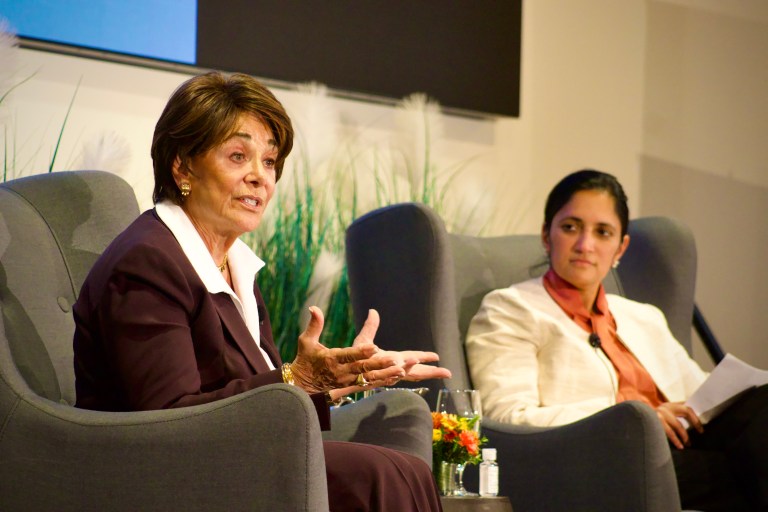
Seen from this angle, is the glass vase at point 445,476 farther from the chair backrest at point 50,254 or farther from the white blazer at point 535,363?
the chair backrest at point 50,254

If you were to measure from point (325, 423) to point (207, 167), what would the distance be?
22.0 inches

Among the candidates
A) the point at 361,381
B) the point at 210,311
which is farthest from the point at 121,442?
the point at 361,381

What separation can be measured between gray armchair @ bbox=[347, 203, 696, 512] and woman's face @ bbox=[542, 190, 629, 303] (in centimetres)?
25

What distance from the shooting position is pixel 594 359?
3.08m

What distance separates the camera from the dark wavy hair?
3.24 meters

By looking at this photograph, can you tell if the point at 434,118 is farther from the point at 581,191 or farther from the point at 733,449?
the point at 733,449

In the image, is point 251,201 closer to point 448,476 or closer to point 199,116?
point 199,116

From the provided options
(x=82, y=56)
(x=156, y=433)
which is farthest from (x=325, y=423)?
(x=82, y=56)

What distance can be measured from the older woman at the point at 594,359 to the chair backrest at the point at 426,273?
0.14 meters

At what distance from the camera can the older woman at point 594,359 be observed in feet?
9.32

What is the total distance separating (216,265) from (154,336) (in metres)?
0.37

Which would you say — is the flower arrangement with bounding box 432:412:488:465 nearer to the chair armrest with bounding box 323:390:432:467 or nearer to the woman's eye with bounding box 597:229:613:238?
the chair armrest with bounding box 323:390:432:467

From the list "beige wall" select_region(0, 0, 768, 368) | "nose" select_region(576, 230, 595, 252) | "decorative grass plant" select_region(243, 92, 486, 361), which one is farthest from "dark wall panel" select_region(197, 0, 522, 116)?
"nose" select_region(576, 230, 595, 252)

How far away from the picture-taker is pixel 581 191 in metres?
3.23
